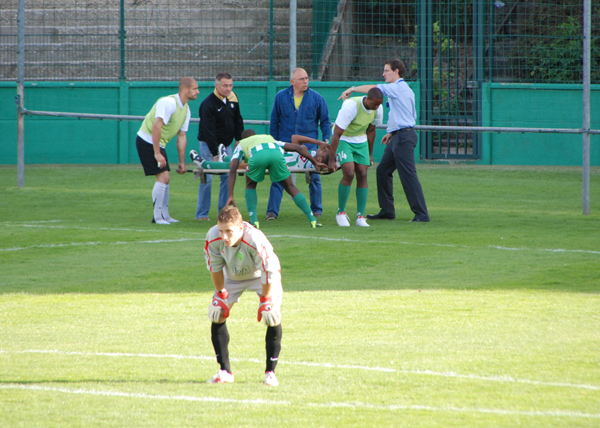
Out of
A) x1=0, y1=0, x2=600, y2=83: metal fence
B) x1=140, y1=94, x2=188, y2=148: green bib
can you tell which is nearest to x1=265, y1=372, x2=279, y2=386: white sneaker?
x1=140, y1=94, x2=188, y2=148: green bib

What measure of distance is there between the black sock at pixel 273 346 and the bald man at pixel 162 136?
260 inches

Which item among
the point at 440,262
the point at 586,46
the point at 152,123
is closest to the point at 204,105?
A: the point at 152,123

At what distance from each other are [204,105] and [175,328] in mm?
6116

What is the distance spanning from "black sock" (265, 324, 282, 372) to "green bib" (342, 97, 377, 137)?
6.38 meters

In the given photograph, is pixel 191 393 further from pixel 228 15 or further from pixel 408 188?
pixel 228 15

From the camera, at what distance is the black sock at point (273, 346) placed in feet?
15.5

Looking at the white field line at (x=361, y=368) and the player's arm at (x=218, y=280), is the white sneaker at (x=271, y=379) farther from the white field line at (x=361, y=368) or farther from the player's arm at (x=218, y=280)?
the player's arm at (x=218, y=280)

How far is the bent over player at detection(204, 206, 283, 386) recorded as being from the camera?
15.4ft

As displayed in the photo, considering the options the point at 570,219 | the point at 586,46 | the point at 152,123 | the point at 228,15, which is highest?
the point at 228,15

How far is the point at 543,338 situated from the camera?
5566 millimetres

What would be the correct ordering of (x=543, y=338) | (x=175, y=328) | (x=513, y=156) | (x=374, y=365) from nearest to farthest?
(x=374, y=365), (x=543, y=338), (x=175, y=328), (x=513, y=156)

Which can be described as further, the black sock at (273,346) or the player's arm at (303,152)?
the player's arm at (303,152)

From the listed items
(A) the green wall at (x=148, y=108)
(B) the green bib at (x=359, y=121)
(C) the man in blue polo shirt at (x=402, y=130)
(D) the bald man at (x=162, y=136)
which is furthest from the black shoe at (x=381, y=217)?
(A) the green wall at (x=148, y=108)

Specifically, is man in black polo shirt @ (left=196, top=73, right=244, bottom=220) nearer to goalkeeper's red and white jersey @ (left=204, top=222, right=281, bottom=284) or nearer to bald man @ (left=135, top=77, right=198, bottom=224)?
bald man @ (left=135, top=77, right=198, bottom=224)
